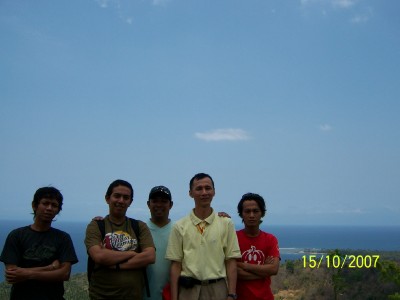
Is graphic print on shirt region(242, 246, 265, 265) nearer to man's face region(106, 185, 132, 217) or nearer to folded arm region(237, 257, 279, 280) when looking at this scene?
folded arm region(237, 257, 279, 280)

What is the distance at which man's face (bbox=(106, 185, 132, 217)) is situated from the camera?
3.93m

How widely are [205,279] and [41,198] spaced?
5.61 ft

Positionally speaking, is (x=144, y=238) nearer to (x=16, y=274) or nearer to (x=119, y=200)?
(x=119, y=200)

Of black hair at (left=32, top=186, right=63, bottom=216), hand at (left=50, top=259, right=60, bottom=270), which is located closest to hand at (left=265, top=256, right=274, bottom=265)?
hand at (left=50, top=259, right=60, bottom=270)

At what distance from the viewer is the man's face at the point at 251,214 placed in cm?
430

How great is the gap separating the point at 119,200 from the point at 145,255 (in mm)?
568

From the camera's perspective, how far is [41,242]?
3.81 meters

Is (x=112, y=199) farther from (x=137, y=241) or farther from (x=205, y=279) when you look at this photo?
(x=205, y=279)

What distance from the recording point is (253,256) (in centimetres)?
425

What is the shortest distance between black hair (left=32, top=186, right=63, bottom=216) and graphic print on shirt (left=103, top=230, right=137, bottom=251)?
0.62 meters

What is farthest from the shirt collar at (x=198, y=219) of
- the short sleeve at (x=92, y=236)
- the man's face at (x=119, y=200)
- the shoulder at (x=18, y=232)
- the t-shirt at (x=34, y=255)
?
the shoulder at (x=18, y=232)

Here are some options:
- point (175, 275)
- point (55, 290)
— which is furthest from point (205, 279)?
point (55, 290)

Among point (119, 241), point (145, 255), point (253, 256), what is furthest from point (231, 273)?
point (119, 241)

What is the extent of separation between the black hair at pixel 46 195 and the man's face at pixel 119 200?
0.47 m
